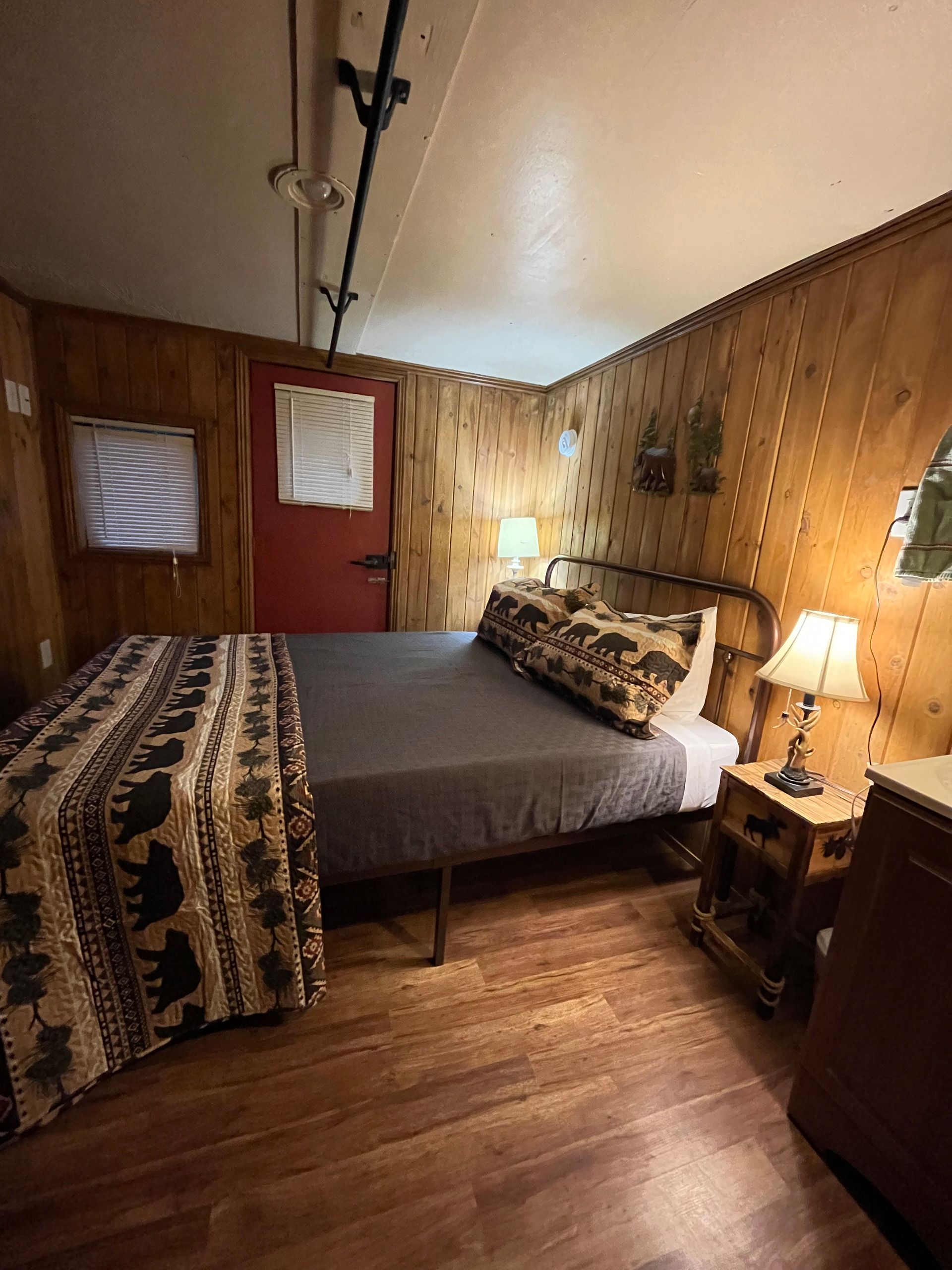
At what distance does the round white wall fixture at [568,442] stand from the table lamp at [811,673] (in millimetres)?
2017

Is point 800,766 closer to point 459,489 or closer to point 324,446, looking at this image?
point 459,489

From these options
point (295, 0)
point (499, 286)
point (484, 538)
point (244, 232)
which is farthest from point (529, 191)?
point (484, 538)

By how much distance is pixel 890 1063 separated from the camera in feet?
3.32

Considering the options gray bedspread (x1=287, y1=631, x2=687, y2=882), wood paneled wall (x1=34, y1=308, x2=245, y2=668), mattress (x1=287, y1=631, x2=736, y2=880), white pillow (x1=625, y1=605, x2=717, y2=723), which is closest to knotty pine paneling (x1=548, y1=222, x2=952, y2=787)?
white pillow (x1=625, y1=605, x2=717, y2=723)

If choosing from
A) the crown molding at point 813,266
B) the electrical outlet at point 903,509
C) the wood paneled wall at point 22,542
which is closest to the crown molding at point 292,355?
the wood paneled wall at point 22,542

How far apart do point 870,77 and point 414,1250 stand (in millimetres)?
2550

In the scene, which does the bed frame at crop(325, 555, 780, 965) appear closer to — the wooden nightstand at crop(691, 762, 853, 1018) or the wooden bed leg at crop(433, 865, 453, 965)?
the wooden bed leg at crop(433, 865, 453, 965)

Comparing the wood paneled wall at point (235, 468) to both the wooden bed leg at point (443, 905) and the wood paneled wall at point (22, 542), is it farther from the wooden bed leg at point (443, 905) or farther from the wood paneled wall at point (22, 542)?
the wooden bed leg at point (443, 905)

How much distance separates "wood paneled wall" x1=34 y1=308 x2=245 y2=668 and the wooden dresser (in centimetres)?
324

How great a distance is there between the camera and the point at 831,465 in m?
1.68

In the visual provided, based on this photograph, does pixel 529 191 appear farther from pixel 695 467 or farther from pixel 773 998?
pixel 773 998

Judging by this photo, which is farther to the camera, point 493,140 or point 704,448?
point 704,448

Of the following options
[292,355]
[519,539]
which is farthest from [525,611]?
[292,355]

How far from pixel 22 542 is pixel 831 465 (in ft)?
11.7
